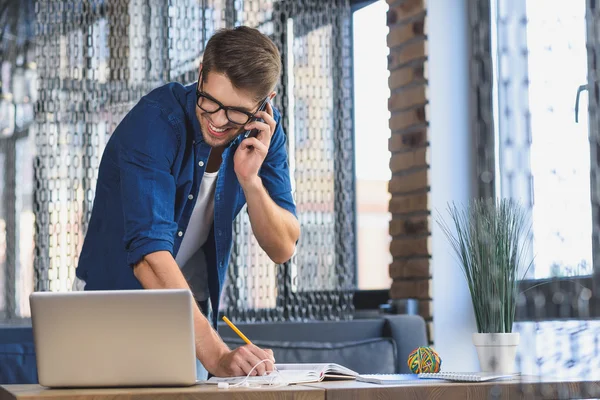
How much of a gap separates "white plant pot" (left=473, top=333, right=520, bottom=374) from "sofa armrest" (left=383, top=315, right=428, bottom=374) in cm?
109

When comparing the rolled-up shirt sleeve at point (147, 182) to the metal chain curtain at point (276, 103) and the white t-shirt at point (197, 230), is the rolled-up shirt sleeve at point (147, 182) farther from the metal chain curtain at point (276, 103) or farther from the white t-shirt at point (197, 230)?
the metal chain curtain at point (276, 103)

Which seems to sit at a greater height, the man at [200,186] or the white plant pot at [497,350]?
the man at [200,186]

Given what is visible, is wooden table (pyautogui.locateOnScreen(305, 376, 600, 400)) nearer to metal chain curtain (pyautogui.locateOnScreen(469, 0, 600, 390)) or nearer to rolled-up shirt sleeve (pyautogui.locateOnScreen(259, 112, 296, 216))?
metal chain curtain (pyautogui.locateOnScreen(469, 0, 600, 390))

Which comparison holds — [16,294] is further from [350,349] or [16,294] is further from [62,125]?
[350,349]

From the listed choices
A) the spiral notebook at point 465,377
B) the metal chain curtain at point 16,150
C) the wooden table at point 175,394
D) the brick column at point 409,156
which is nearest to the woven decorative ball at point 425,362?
the spiral notebook at point 465,377

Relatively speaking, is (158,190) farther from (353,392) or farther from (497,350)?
(497,350)

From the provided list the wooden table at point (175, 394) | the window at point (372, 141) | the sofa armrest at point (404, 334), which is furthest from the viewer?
the window at point (372, 141)

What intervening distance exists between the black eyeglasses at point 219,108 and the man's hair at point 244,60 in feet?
0.16

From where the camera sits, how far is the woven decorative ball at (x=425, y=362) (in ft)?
6.92

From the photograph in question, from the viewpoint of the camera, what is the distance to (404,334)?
3283 millimetres

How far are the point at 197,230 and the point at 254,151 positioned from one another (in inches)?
11.2

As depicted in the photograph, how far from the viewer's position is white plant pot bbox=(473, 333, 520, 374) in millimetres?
2133

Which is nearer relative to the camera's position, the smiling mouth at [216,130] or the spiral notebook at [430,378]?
the spiral notebook at [430,378]

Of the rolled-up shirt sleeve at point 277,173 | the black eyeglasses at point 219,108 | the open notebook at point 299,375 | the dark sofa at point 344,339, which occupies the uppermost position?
the black eyeglasses at point 219,108
